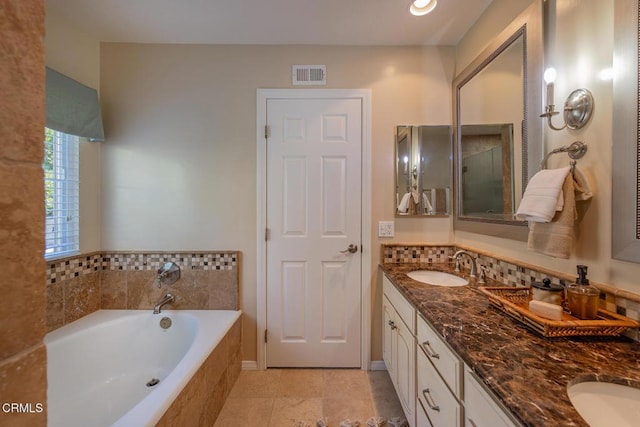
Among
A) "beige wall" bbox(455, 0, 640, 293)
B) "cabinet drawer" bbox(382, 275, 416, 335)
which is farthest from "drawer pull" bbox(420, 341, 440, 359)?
"beige wall" bbox(455, 0, 640, 293)

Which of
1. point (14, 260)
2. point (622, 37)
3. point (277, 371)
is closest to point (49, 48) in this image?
point (14, 260)

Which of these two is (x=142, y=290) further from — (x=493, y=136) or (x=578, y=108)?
(x=578, y=108)

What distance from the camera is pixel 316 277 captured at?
206 cm

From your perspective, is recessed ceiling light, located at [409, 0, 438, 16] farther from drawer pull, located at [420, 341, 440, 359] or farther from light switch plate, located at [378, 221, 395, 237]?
drawer pull, located at [420, 341, 440, 359]

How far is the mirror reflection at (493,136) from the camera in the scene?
4.56 feet

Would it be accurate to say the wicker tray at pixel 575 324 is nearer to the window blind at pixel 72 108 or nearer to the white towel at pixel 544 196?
the white towel at pixel 544 196

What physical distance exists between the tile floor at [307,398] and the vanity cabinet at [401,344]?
221 millimetres

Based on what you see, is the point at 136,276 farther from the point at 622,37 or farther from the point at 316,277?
the point at 622,37

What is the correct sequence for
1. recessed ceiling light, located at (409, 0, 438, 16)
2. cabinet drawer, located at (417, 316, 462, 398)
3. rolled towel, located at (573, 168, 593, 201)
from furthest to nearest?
1. recessed ceiling light, located at (409, 0, 438, 16)
2. rolled towel, located at (573, 168, 593, 201)
3. cabinet drawer, located at (417, 316, 462, 398)

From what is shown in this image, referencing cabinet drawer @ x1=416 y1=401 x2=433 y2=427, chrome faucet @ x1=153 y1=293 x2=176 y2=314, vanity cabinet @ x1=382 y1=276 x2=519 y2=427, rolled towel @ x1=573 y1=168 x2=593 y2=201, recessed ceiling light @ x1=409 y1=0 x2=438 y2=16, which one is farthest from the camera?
chrome faucet @ x1=153 y1=293 x2=176 y2=314

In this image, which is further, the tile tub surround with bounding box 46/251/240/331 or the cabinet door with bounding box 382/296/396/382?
the tile tub surround with bounding box 46/251/240/331

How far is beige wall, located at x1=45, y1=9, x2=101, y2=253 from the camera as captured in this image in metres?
1.74

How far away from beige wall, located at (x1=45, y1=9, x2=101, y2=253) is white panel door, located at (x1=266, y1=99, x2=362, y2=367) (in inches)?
52.5

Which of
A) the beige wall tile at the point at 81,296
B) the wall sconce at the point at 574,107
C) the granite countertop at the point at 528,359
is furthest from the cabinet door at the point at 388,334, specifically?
the beige wall tile at the point at 81,296
